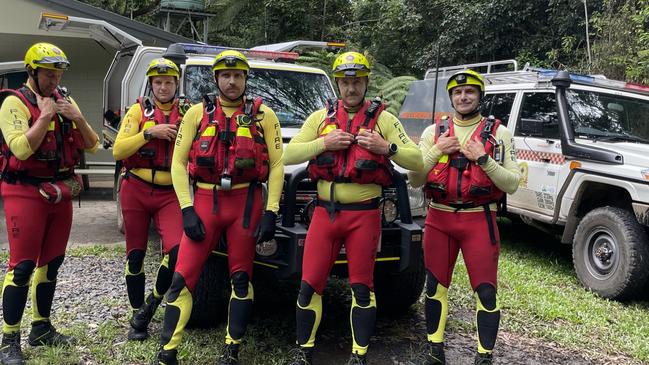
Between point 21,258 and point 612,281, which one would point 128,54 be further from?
point 612,281

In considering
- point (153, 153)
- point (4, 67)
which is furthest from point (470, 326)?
point (4, 67)

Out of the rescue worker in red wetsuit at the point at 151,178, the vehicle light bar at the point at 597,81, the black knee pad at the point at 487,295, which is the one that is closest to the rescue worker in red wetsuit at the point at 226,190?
the rescue worker in red wetsuit at the point at 151,178

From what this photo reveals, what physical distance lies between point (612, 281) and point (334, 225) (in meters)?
3.47

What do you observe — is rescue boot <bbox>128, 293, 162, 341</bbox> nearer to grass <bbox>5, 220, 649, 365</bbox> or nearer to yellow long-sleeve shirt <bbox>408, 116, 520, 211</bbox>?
grass <bbox>5, 220, 649, 365</bbox>

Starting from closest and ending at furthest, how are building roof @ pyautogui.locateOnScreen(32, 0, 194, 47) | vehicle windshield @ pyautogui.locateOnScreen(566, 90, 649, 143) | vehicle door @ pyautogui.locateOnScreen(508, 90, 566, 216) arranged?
vehicle windshield @ pyautogui.locateOnScreen(566, 90, 649, 143)
vehicle door @ pyautogui.locateOnScreen(508, 90, 566, 216)
building roof @ pyautogui.locateOnScreen(32, 0, 194, 47)

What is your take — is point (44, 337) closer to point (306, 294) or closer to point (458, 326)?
point (306, 294)

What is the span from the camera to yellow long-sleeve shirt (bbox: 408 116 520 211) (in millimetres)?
3410

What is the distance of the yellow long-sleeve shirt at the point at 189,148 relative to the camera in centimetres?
348

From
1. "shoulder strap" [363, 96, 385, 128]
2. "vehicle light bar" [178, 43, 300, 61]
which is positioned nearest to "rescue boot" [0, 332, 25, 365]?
"shoulder strap" [363, 96, 385, 128]

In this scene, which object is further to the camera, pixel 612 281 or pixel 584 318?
pixel 612 281

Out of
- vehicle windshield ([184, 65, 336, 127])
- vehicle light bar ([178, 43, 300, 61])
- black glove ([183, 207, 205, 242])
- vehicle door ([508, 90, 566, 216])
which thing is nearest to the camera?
black glove ([183, 207, 205, 242])

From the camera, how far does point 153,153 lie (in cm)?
398

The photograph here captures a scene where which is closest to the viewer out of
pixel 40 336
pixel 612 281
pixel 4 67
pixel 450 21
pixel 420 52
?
pixel 40 336

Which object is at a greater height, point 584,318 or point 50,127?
point 50,127
